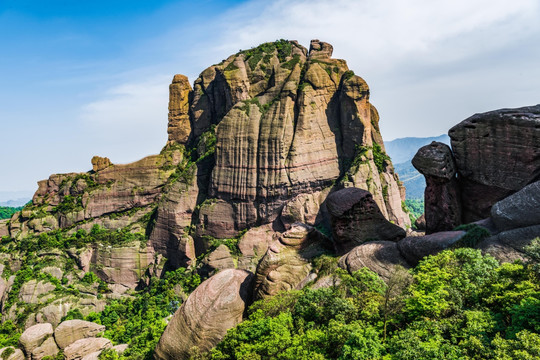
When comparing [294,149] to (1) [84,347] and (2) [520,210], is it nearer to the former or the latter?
(1) [84,347]

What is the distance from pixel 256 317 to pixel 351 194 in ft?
48.4

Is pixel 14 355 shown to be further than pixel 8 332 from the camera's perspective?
No

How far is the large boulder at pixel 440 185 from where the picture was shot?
27.7 meters

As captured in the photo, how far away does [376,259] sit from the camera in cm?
2542

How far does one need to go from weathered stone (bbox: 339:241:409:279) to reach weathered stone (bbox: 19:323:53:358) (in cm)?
3547

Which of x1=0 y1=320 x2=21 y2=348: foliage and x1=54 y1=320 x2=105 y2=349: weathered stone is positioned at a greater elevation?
x1=54 y1=320 x2=105 y2=349: weathered stone

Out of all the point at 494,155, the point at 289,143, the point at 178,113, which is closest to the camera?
the point at 494,155

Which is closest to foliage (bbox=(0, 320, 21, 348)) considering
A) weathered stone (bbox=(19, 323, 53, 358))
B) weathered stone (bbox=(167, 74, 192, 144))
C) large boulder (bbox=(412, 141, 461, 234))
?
weathered stone (bbox=(19, 323, 53, 358))

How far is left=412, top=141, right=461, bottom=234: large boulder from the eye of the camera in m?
27.7

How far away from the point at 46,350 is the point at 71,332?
9.18 ft

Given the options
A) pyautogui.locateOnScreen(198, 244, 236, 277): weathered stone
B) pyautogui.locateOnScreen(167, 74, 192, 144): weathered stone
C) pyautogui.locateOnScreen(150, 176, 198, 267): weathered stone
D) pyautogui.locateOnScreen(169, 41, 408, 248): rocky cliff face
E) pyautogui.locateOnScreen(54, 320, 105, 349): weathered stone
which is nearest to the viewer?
pyautogui.locateOnScreen(54, 320, 105, 349): weathered stone

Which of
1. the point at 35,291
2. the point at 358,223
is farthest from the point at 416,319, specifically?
the point at 35,291

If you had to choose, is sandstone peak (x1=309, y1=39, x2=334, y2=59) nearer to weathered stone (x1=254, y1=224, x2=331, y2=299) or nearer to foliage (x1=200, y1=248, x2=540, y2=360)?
weathered stone (x1=254, y1=224, x2=331, y2=299)

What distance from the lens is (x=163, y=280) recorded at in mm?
60562
